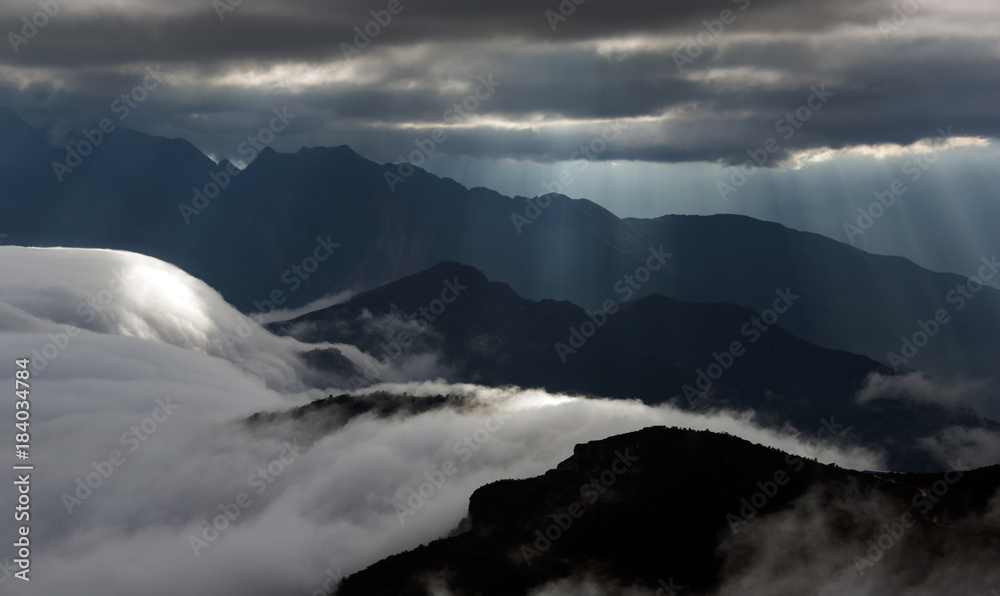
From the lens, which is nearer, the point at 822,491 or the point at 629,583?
the point at 629,583

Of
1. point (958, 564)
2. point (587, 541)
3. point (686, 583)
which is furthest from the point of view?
point (587, 541)

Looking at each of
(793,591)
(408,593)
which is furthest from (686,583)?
(408,593)

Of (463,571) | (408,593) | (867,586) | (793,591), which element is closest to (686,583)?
(793,591)

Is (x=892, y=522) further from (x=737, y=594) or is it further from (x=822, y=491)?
(x=737, y=594)

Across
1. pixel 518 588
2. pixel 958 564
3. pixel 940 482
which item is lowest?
pixel 958 564

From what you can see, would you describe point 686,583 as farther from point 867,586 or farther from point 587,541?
point 867,586

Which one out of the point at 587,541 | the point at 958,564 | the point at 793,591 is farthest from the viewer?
the point at 587,541

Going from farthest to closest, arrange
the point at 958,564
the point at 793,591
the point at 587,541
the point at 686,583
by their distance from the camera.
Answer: the point at 587,541 → the point at 686,583 → the point at 793,591 → the point at 958,564

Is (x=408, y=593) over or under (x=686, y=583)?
over

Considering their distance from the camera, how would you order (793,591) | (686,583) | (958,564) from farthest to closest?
(686,583)
(793,591)
(958,564)
